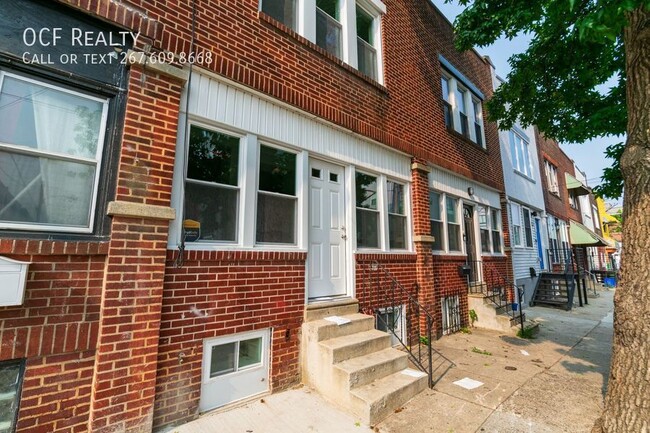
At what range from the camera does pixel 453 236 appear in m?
8.36

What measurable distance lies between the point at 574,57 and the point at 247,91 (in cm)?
572

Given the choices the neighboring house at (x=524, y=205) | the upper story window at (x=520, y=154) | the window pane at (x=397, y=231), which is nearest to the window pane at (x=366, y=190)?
the window pane at (x=397, y=231)

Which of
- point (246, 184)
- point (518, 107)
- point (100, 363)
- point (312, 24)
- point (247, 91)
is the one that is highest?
point (312, 24)

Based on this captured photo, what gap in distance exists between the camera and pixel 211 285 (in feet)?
12.1

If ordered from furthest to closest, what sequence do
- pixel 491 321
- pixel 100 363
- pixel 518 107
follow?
pixel 491 321
pixel 518 107
pixel 100 363

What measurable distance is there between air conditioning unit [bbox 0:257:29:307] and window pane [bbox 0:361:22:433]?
585 mm

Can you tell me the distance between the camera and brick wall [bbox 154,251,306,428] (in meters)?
3.30

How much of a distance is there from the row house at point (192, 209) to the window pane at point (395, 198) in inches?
1.7

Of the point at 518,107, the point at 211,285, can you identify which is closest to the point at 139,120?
the point at 211,285

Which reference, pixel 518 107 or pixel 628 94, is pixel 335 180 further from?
pixel 518 107

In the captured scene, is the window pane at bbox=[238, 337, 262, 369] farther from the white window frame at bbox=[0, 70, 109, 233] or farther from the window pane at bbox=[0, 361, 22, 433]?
the white window frame at bbox=[0, 70, 109, 233]

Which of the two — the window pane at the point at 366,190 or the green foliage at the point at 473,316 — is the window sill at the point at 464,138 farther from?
the green foliage at the point at 473,316

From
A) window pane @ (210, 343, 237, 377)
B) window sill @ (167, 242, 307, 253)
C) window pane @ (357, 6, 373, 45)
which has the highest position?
window pane @ (357, 6, 373, 45)

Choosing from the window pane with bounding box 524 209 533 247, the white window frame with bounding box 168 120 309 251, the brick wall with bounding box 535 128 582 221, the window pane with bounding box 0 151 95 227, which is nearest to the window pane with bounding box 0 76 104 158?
the window pane with bounding box 0 151 95 227
